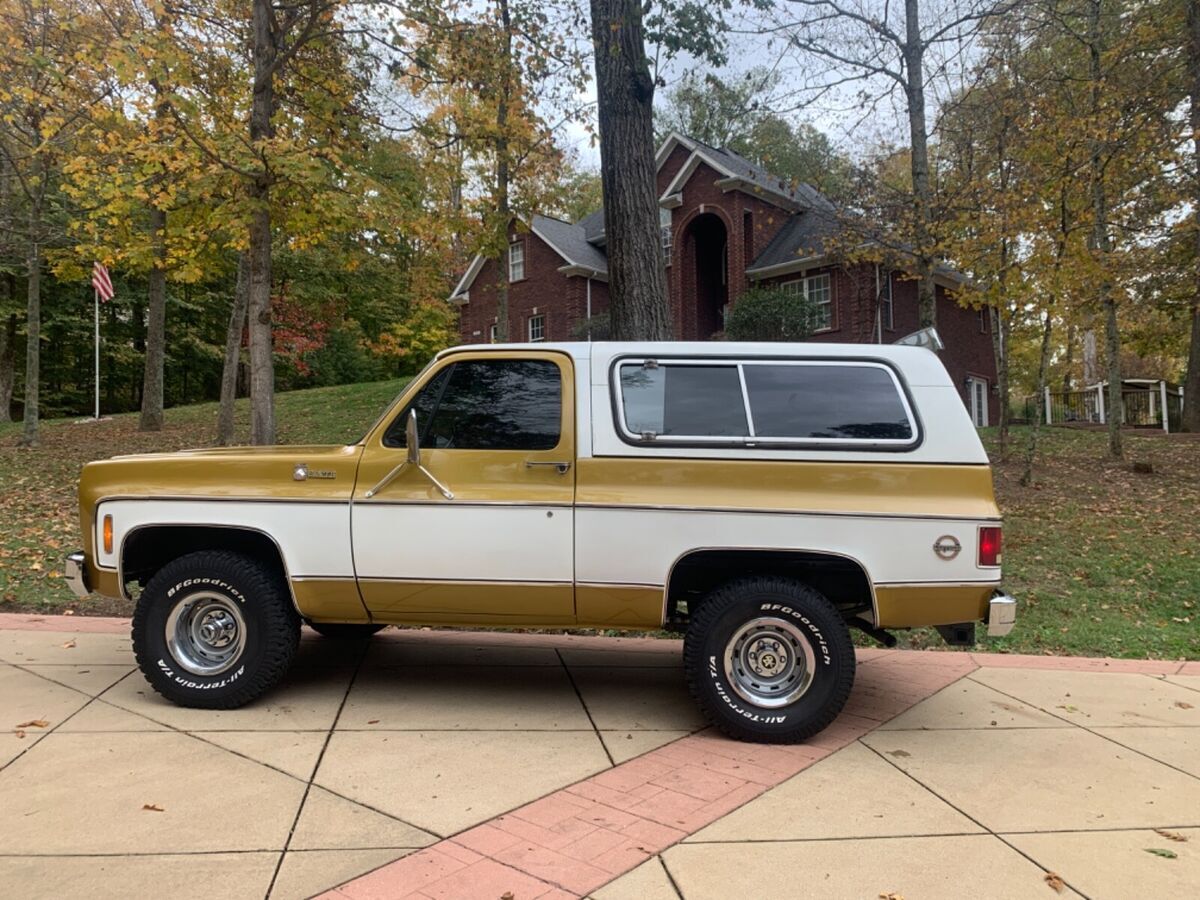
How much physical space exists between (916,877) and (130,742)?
3.64 metres

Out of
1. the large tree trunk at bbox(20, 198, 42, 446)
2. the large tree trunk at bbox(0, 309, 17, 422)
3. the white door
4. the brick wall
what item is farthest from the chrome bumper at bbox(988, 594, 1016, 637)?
the large tree trunk at bbox(0, 309, 17, 422)

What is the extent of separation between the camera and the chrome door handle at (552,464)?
4.46 meters

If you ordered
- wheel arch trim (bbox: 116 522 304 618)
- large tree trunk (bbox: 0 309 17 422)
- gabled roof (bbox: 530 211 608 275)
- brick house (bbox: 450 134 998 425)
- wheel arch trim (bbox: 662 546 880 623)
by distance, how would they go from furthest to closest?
large tree trunk (bbox: 0 309 17 422) < gabled roof (bbox: 530 211 608 275) < brick house (bbox: 450 134 998 425) < wheel arch trim (bbox: 116 522 304 618) < wheel arch trim (bbox: 662 546 880 623)

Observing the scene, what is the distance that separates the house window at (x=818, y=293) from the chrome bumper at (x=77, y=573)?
20.3 m

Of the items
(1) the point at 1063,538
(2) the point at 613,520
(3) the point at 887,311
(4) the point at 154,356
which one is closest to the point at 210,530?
(2) the point at 613,520

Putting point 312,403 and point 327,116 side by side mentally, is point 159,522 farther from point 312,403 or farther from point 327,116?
point 312,403

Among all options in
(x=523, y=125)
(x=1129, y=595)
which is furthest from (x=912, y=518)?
(x=523, y=125)

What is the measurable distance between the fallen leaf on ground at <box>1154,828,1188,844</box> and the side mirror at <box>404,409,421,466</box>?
3717 millimetres

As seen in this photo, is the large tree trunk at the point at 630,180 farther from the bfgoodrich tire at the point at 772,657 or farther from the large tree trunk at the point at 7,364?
the large tree trunk at the point at 7,364

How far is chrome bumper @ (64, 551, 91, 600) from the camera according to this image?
4.71 metres

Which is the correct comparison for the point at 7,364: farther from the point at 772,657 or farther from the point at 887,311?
the point at 772,657

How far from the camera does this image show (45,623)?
6.46 m

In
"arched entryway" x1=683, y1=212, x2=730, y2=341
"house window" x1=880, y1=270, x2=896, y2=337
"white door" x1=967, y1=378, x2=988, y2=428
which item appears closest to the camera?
"house window" x1=880, y1=270, x2=896, y2=337

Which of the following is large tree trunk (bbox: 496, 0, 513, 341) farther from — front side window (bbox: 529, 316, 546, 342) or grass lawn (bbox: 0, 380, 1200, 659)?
front side window (bbox: 529, 316, 546, 342)
